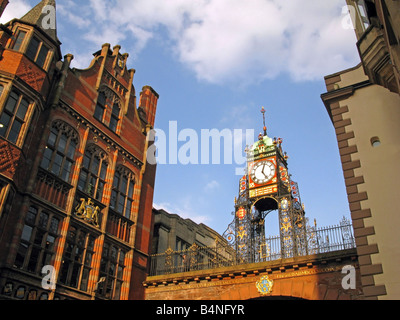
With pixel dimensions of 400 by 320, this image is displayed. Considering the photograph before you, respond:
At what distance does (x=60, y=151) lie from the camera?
2198 cm

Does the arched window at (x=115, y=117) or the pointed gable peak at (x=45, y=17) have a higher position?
the pointed gable peak at (x=45, y=17)

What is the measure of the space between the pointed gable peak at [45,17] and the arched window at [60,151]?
495cm

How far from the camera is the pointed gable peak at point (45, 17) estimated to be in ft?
73.6

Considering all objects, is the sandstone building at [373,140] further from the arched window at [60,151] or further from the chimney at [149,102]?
the chimney at [149,102]

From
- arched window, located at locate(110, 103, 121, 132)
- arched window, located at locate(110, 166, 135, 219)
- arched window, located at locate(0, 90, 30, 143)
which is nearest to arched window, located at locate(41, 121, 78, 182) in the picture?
arched window, located at locate(0, 90, 30, 143)

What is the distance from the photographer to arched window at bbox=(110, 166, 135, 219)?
82.3 feet

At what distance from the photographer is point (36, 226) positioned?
1912 centimetres

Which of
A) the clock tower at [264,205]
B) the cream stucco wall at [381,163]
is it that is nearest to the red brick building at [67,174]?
the clock tower at [264,205]

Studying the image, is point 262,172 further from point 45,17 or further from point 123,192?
point 45,17

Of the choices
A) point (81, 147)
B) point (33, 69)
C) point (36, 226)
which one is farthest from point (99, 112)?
point (36, 226)

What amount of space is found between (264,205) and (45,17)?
18.1 meters

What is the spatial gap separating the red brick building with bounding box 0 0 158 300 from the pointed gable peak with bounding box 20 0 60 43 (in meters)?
0.08
